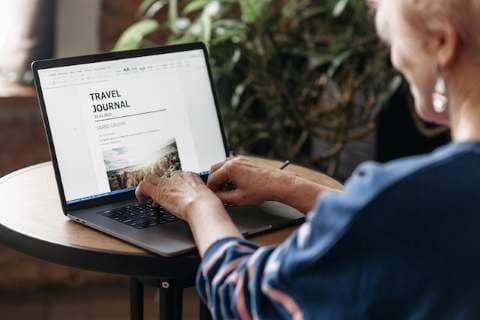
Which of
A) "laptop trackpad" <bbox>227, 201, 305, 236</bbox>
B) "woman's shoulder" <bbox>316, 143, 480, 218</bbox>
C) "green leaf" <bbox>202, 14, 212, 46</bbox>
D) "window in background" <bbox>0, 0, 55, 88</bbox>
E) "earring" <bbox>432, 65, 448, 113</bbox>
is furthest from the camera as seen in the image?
"window in background" <bbox>0, 0, 55, 88</bbox>

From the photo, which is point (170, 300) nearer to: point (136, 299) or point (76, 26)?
point (136, 299)

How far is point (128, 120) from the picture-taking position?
4.76 ft

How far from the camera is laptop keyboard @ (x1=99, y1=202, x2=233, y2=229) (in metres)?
1.32

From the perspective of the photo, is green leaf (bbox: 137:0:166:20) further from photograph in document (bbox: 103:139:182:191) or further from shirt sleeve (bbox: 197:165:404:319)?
shirt sleeve (bbox: 197:165:404:319)

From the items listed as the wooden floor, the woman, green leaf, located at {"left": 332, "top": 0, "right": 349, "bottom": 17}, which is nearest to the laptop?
the woman

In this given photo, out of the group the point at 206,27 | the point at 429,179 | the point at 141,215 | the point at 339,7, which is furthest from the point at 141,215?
the point at 339,7

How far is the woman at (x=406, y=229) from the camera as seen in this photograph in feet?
2.72

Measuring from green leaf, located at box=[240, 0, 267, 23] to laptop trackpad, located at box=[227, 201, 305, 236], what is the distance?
1.13m

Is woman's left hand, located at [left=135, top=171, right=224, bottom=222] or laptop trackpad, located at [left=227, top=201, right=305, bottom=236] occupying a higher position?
woman's left hand, located at [left=135, top=171, right=224, bottom=222]

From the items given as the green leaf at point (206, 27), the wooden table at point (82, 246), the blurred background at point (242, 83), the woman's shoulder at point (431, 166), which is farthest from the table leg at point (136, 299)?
the blurred background at point (242, 83)

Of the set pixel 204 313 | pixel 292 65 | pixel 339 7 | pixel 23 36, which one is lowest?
pixel 204 313

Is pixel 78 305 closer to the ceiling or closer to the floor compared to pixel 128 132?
closer to the floor

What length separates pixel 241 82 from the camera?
2818 mm

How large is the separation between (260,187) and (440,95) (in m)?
0.48
